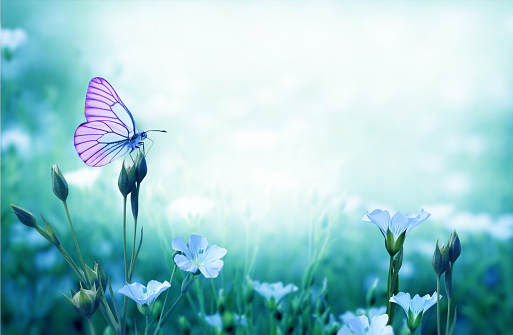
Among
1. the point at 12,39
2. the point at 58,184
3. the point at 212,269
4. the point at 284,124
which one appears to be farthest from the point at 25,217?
the point at 284,124

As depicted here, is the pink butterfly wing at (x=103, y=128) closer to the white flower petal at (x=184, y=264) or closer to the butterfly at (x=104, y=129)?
the butterfly at (x=104, y=129)

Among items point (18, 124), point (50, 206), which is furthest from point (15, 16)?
point (50, 206)

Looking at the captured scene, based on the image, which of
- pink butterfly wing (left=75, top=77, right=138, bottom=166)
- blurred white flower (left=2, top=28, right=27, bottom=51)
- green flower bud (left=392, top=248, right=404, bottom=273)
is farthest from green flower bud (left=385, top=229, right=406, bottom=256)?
blurred white flower (left=2, top=28, right=27, bottom=51)

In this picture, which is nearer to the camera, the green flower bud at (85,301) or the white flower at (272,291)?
the green flower bud at (85,301)

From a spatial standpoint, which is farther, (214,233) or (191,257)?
(214,233)

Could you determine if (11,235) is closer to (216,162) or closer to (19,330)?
(19,330)

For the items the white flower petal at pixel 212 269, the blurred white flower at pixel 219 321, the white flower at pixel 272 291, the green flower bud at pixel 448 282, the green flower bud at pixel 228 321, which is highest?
the white flower petal at pixel 212 269

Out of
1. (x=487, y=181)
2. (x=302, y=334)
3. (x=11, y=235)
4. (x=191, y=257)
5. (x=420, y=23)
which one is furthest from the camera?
(x=487, y=181)

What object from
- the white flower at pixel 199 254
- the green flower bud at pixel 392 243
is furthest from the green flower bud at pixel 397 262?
the white flower at pixel 199 254
